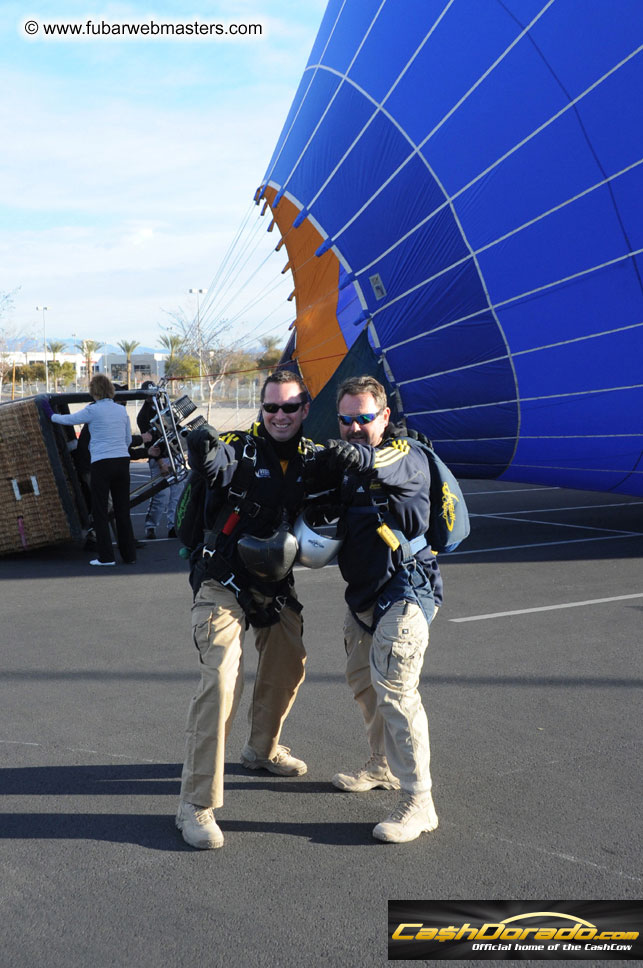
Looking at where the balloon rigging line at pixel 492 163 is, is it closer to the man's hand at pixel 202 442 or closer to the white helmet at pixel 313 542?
the white helmet at pixel 313 542

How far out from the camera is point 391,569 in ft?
12.1

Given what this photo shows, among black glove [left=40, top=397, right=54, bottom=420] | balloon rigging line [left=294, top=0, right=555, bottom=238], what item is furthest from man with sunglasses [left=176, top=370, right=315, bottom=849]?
black glove [left=40, top=397, right=54, bottom=420]

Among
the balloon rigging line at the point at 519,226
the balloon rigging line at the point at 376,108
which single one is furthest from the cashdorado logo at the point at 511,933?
the balloon rigging line at the point at 376,108

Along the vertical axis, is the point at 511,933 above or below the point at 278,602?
below

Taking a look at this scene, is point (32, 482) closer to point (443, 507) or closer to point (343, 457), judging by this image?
point (443, 507)

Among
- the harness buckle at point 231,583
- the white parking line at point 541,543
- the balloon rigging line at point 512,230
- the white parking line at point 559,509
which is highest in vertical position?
the balloon rigging line at point 512,230

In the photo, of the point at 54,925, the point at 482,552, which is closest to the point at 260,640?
the point at 54,925

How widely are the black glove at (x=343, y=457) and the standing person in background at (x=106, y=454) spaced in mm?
6049

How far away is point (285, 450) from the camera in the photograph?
3.89 m

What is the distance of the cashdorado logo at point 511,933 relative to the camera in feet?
9.38

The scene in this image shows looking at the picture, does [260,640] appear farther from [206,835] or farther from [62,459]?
[62,459]

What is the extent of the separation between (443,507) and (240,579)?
904 millimetres

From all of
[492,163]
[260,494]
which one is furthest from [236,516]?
[492,163]

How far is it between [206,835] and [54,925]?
0.69m
